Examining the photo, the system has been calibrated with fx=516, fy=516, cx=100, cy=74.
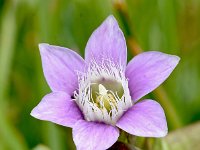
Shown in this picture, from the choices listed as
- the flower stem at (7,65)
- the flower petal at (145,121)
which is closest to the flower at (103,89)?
the flower petal at (145,121)

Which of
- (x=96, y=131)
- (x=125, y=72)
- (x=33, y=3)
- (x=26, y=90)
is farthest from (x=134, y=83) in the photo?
(x=33, y=3)

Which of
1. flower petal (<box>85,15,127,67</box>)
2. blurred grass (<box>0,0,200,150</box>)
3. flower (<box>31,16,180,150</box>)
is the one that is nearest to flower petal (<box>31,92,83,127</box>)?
flower (<box>31,16,180,150</box>)

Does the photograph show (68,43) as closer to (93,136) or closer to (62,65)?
(62,65)

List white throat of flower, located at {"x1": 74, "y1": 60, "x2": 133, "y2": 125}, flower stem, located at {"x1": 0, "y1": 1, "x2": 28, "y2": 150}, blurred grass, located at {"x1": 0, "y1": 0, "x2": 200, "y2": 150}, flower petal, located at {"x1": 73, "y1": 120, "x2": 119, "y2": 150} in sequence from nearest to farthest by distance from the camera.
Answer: flower petal, located at {"x1": 73, "y1": 120, "x2": 119, "y2": 150}, white throat of flower, located at {"x1": 74, "y1": 60, "x2": 133, "y2": 125}, flower stem, located at {"x1": 0, "y1": 1, "x2": 28, "y2": 150}, blurred grass, located at {"x1": 0, "y1": 0, "x2": 200, "y2": 150}

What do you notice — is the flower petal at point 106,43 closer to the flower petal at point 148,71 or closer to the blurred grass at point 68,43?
the flower petal at point 148,71

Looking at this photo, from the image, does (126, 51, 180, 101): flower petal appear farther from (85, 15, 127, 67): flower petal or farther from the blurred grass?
the blurred grass

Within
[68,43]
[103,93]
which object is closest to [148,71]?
[103,93]
